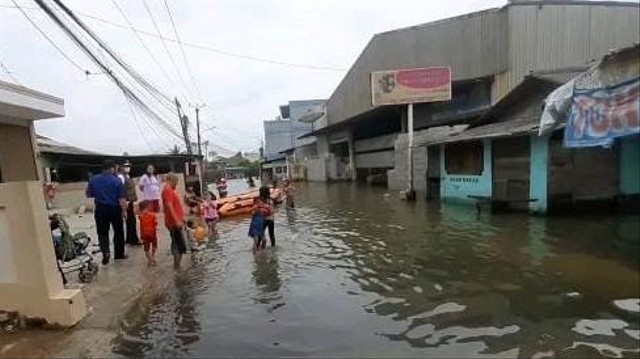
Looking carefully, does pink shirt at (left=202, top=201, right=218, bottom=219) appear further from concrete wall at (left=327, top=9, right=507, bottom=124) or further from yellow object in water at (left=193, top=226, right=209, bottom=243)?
concrete wall at (left=327, top=9, right=507, bottom=124)

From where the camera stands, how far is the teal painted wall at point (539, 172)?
1479 centimetres

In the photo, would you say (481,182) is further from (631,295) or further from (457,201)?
(631,295)

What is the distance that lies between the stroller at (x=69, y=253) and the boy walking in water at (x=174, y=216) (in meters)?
1.51

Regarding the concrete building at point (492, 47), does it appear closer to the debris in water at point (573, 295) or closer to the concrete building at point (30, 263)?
the debris in water at point (573, 295)

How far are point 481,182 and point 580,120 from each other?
7629mm

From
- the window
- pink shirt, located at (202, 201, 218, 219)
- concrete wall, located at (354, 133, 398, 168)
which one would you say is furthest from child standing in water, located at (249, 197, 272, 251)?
concrete wall, located at (354, 133, 398, 168)

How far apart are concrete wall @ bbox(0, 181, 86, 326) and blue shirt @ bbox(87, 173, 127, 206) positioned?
3191 millimetres

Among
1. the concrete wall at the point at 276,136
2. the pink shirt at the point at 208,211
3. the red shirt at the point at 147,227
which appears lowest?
the pink shirt at the point at 208,211

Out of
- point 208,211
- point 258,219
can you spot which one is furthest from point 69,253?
point 208,211

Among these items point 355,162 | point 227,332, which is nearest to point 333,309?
point 227,332

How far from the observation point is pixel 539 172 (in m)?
15.1

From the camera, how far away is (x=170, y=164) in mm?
33781

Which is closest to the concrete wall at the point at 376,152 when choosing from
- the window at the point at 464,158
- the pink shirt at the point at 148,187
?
the window at the point at 464,158

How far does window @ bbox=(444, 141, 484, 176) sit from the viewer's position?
1867cm
